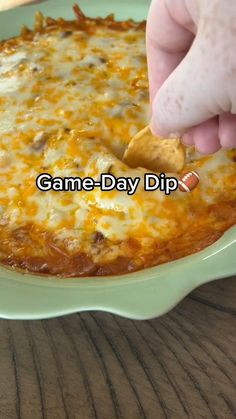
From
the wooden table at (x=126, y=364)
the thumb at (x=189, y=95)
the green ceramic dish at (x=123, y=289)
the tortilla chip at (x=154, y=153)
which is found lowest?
the wooden table at (x=126, y=364)

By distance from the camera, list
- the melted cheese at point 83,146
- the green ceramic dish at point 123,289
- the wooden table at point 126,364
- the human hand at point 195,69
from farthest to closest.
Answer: the melted cheese at point 83,146 < the green ceramic dish at point 123,289 < the wooden table at point 126,364 < the human hand at point 195,69

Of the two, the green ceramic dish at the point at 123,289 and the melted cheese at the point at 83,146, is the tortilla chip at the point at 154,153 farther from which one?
the green ceramic dish at the point at 123,289

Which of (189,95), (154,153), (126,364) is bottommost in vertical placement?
(126,364)

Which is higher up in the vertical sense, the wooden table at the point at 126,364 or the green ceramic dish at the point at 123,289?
the green ceramic dish at the point at 123,289

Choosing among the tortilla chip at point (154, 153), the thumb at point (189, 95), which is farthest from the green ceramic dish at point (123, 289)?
the thumb at point (189, 95)

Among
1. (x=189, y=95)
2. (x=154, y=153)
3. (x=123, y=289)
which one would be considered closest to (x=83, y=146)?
(x=154, y=153)

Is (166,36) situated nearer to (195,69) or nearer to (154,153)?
(195,69)
